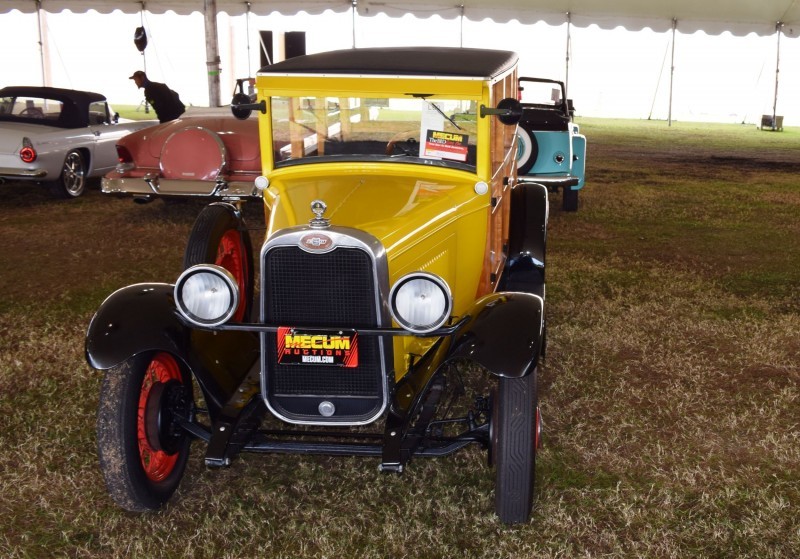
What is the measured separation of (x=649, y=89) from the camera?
85.6ft

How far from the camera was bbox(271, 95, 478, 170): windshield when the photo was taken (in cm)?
403

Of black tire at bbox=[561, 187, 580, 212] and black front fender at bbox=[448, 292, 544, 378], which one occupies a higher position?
black front fender at bbox=[448, 292, 544, 378]

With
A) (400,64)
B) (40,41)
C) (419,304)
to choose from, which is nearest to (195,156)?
(400,64)

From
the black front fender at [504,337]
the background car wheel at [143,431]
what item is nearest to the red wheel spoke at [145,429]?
the background car wheel at [143,431]

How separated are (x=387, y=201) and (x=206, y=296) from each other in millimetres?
964

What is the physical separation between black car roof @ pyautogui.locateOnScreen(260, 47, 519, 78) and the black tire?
221 inches

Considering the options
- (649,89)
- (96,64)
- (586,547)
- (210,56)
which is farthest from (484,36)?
(586,547)

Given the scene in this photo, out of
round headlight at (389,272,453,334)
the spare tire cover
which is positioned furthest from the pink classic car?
round headlight at (389,272,453,334)

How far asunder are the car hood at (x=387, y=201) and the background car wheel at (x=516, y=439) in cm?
72

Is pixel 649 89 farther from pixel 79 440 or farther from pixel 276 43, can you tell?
pixel 79 440

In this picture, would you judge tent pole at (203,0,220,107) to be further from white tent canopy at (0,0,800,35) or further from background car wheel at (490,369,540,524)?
background car wheel at (490,369,540,524)

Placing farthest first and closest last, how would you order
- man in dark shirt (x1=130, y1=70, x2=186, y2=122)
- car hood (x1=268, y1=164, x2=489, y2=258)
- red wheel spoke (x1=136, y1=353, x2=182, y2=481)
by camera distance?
man in dark shirt (x1=130, y1=70, x2=186, y2=122) → car hood (x1=268, y1=164, x2=489, y2=258) → red wheel spoke (x1=136, y1=353, x2=182, y2=481)

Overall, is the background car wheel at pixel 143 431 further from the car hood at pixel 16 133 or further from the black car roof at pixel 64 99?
the black car roof at pixel 64 99

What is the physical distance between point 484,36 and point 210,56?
9187 millimetres
